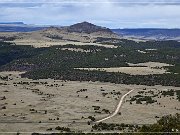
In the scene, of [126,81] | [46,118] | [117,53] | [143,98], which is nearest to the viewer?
[46,118]

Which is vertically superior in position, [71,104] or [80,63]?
[80,63]

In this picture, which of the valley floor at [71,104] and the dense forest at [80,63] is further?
the dense forest at [80,63]

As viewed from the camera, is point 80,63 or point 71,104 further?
point 80,63

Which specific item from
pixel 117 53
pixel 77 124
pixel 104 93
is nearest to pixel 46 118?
pixel 77 124

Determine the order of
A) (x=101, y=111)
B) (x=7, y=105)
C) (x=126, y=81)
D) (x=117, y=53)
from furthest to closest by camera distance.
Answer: (x=117, y=53) → (x=126, y=81) → (x=7, y=105) → (x=101, y=111)

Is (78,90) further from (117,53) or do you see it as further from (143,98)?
(117,53)

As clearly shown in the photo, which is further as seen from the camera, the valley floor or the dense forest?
the dense forest

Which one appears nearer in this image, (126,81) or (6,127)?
(6,127)

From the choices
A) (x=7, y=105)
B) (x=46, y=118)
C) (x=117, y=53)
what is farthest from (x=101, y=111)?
(x=117, y=53)

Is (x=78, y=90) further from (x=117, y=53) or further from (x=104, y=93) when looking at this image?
(x=117, y=53)
